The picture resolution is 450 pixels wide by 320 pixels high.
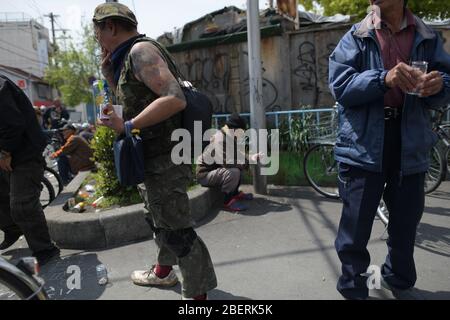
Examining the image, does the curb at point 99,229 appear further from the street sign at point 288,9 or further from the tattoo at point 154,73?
the street sign at point 288,9

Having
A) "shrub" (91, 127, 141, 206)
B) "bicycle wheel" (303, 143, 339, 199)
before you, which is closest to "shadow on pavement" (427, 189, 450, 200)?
"bicycle wheel" (303, 143, 339, 199)

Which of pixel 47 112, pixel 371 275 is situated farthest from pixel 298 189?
pixel 47 112

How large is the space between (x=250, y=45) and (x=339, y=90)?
9.11ft

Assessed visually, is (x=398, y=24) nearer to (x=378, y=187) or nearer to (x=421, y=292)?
(x=378, y=187)

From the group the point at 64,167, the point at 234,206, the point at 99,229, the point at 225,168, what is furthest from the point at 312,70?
the point at 99,229

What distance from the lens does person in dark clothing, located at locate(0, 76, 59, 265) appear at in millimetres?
3184

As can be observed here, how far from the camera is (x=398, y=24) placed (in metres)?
2.26

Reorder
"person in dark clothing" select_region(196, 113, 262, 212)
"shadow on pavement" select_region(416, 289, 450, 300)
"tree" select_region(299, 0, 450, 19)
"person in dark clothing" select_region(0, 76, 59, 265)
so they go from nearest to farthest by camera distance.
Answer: "shadow on pavement" select_region(416, 289, 450, 300) < "person in dark clothing" select_region(0, 76, 59, 265) < "person in dark clothing" select_region(196, 113, 262, 212) < "tree" select_region(299, 0, 450, 19)

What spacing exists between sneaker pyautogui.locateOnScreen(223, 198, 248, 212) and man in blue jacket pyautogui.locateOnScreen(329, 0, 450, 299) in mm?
2190

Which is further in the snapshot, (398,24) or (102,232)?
(102,232)

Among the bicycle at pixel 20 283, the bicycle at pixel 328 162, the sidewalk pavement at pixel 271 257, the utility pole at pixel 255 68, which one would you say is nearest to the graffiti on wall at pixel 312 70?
the bicycle at pixel 328 162

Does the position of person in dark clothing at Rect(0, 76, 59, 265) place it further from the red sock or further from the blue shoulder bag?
the blue shoulder bag

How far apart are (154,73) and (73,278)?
2038 mm

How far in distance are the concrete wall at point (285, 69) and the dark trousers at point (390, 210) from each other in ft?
18.1
